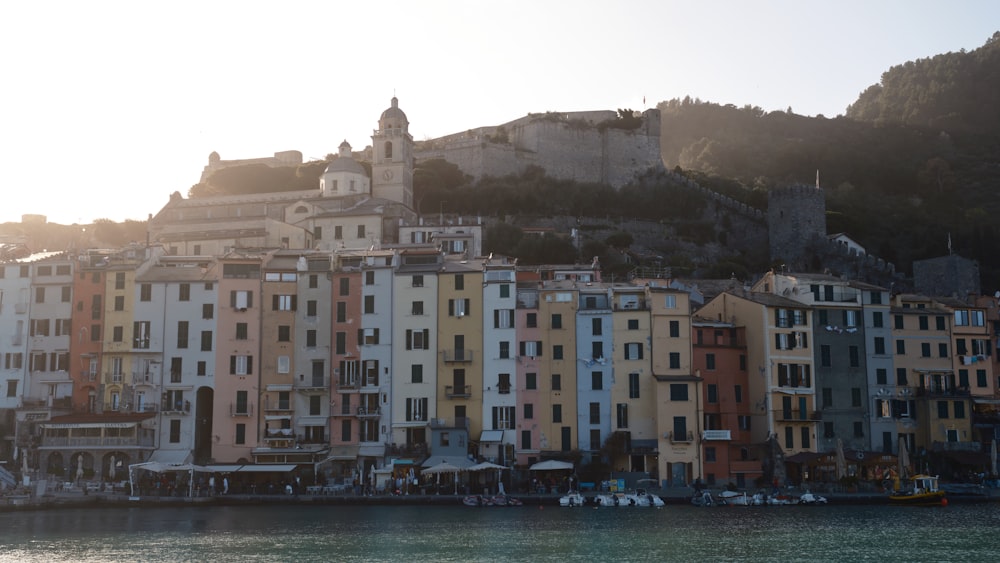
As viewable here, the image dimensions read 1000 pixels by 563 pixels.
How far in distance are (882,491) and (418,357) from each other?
2551 centimetres

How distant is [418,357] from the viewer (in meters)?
64.1

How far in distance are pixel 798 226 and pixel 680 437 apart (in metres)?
39.7

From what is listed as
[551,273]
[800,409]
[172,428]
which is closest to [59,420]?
[172,428]

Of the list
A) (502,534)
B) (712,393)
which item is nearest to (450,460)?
(502,534)

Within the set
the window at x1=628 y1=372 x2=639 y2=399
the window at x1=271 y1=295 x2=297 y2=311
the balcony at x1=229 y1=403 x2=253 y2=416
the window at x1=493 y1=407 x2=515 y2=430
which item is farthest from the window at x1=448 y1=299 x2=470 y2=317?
the balcony at x1=229 y1=403 x2=253 y2=416

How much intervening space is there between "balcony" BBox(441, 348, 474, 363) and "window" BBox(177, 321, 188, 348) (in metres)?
14.5

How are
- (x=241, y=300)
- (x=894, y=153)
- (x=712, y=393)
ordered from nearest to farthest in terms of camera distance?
(x=712, y=393) < (x=241, y=300) < (x=894, y=153)

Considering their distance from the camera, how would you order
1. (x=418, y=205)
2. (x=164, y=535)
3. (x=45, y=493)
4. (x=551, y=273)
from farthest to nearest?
(x=418, y=205), (x=551, y=273), (x=45, y=493), (x=164, y=535)

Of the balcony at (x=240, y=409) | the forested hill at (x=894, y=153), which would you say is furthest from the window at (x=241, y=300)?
the forested hill at (x=894, y=153)

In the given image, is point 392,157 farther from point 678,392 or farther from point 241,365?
point 678,392

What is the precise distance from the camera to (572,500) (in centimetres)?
5709

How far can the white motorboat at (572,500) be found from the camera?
186 ft

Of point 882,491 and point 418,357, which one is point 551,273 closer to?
point 418,357

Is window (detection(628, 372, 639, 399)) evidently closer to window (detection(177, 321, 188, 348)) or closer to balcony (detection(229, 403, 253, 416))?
balcony (detection(229, 403, 253, 416))
